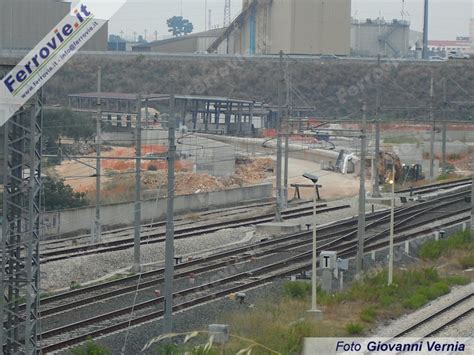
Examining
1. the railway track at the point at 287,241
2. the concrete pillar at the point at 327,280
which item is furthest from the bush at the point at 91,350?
the concrete pillar at the point at 327,280

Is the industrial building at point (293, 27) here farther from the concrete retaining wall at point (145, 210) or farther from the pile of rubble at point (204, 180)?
the concrete retaining wall at point (145, 210)

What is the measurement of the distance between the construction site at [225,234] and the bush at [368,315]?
0.08 feet

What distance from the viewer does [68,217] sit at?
21.2 meters

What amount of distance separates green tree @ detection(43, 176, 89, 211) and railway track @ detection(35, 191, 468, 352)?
5573 millimetres

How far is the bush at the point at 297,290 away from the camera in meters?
14.6

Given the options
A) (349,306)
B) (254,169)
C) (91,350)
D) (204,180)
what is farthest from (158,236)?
(254,169)

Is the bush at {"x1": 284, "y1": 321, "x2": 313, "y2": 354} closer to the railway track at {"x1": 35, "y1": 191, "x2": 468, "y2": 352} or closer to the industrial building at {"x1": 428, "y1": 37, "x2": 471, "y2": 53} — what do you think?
the railway track at {"x1": 35, "y1": 191, "x2": 468, "y2": 352}

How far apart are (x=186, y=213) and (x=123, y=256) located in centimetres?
735

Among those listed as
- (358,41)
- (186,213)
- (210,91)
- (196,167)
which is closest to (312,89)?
(210,91)

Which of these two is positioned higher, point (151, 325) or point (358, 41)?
point (358, 41)

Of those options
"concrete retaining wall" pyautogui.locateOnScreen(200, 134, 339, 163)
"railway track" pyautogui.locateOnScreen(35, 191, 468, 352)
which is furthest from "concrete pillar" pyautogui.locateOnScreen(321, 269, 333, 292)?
"concrete retaining wall" pyautogui.locateOnScreen(200, 134, 339, 163)

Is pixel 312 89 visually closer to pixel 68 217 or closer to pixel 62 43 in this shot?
pixel 68 217

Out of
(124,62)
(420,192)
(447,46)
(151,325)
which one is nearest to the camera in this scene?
(151,325)

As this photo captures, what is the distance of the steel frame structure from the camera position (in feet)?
31.2
